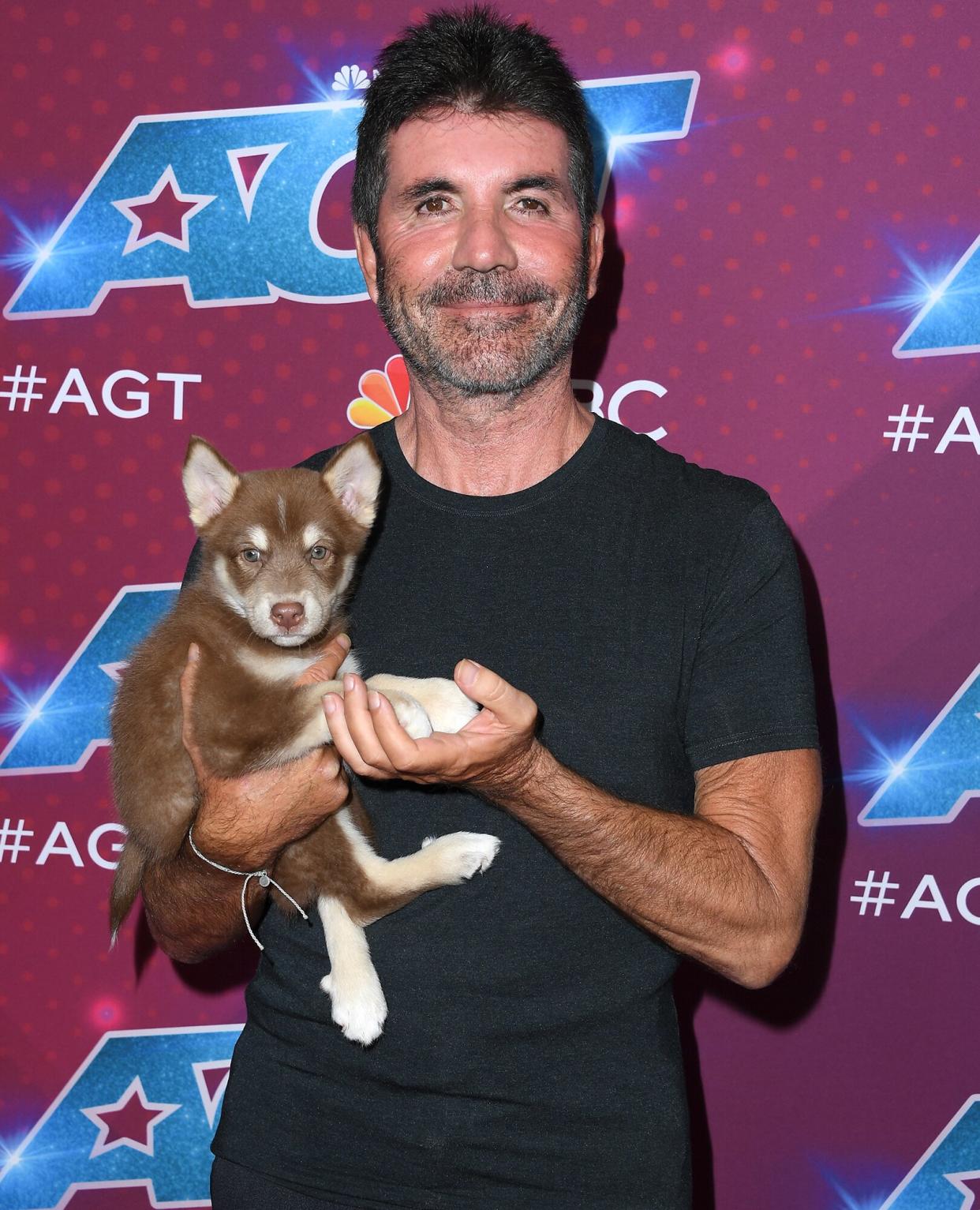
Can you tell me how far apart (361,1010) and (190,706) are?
0.74 m

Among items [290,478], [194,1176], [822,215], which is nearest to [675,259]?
[822,215]

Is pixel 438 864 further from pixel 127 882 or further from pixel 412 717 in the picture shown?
pixel 127 882

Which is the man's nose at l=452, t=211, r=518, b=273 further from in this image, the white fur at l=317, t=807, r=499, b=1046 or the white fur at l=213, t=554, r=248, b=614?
the white fur at l=317, t=807, r=499, b=1046

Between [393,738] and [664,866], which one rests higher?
[393,738]

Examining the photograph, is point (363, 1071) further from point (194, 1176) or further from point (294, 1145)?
point (194, 1176)

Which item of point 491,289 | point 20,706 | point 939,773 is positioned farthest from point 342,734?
point 939,773

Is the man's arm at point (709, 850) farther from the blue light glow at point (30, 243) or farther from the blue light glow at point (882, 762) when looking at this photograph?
the blue light glow at point (30, 243)

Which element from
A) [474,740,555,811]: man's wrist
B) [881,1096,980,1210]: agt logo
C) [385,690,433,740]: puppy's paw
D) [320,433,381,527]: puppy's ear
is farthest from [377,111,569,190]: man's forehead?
[881,1096,980,1210]: agt logo

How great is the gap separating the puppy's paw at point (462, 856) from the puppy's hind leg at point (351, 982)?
9.3 inches

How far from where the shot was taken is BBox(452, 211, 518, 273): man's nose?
7.82ft

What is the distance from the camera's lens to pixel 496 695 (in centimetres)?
181

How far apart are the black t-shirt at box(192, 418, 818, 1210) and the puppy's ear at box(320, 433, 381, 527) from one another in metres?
0.21

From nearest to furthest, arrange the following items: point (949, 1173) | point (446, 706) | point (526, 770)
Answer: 1. point (526, 770)
2. point (446, 706)
3. point (949, 1173)

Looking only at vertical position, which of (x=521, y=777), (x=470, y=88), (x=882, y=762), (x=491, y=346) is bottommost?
(x=521, y=777)
